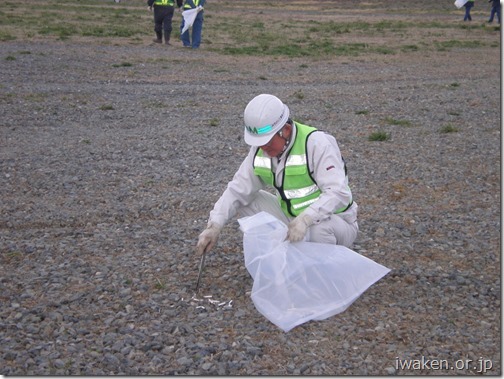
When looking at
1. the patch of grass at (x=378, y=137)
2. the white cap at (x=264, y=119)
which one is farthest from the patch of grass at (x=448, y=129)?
the white cap at (x=264, y=119)

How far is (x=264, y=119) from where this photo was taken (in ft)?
15.4

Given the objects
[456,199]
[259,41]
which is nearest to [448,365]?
[456,199]

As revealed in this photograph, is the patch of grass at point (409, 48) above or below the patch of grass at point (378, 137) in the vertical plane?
below

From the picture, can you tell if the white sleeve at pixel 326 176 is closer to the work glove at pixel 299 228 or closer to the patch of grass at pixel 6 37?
the work glove at pixel 299 228

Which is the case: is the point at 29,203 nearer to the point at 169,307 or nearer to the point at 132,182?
the point at 132,182

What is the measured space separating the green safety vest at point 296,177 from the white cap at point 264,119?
194mm

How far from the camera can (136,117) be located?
36.6 ft

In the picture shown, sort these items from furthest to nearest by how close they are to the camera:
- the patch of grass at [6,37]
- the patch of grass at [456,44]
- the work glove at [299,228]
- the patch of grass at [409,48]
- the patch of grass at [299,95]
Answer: the patch of grass at [456,44], the patch of grass at [409,48], the patch of grass at [6,37], the patch of grass at [299,95], the work glove at [299,228]

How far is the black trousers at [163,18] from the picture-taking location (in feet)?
60.6

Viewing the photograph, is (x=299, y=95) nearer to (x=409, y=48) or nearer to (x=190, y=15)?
(x=190, y=15)

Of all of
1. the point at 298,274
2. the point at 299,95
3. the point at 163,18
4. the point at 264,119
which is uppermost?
the point at 264,119

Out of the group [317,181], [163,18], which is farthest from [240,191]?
[163,18]

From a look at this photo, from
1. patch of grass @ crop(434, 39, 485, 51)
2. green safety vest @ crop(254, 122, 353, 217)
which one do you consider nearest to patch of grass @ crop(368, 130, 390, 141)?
green safety vest @ crop(254, 122, 353, 217)

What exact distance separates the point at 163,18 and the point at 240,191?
14.6 metres
